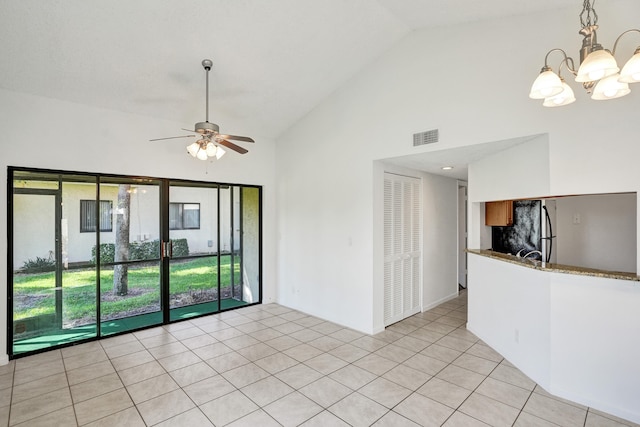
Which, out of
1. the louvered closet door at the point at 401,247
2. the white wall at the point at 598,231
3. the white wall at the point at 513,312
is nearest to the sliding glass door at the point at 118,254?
the louvered closet door at the point at 401,247

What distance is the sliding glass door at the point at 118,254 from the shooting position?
12.1 feet

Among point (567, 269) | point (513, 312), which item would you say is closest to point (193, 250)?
point (513, 312)

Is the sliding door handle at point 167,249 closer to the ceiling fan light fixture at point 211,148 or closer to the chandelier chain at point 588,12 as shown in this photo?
the ceiling fan light fixture at point 211,148

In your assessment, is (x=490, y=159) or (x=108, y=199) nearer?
(x=490, y=159)

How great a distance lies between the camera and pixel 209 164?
4.98 m

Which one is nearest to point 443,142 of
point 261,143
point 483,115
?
point 483,115

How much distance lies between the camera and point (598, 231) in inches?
144

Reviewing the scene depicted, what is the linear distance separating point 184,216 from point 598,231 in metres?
5.55

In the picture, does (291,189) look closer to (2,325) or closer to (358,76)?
(358,76)

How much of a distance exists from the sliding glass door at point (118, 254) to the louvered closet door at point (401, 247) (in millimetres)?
2490

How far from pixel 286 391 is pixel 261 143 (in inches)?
162

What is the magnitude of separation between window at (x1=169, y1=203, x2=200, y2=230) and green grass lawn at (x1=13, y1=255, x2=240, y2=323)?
557mm

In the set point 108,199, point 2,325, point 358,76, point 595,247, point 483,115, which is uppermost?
point 358,76

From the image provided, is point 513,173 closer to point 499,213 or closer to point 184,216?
point 499,213
